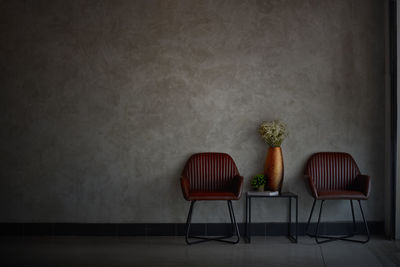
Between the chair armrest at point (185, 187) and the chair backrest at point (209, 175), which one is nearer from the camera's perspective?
the chair armrest at point (185, 187)

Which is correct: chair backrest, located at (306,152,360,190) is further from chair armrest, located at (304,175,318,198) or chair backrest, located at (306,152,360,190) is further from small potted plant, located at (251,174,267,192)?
small potted plant, located at (251,174,267,192)

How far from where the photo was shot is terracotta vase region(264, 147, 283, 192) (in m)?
4.88

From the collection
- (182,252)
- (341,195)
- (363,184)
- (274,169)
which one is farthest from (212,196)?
(363,184)

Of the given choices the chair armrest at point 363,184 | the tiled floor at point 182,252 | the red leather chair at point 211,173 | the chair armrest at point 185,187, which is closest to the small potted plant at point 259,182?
the red leather chair at point 211,173

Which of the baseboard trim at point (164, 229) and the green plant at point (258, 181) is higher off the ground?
the green plant at point (258, 181)

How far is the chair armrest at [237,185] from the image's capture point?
461cm

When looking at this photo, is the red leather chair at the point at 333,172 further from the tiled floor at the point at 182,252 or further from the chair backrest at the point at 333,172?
the tiled floor at the point at 182,252

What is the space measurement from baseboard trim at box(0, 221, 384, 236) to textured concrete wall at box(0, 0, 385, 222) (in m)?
0.33

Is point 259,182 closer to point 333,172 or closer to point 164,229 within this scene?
point 333,172

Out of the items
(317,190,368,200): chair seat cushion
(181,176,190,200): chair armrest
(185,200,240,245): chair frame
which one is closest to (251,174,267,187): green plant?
(185,200,240,245): chair frame

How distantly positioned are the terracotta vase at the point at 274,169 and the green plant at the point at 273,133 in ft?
0.26

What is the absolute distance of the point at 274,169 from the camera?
4.89 metres

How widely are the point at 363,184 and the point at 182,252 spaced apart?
2302 millimetres

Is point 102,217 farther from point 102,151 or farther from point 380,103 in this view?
point 380,103
